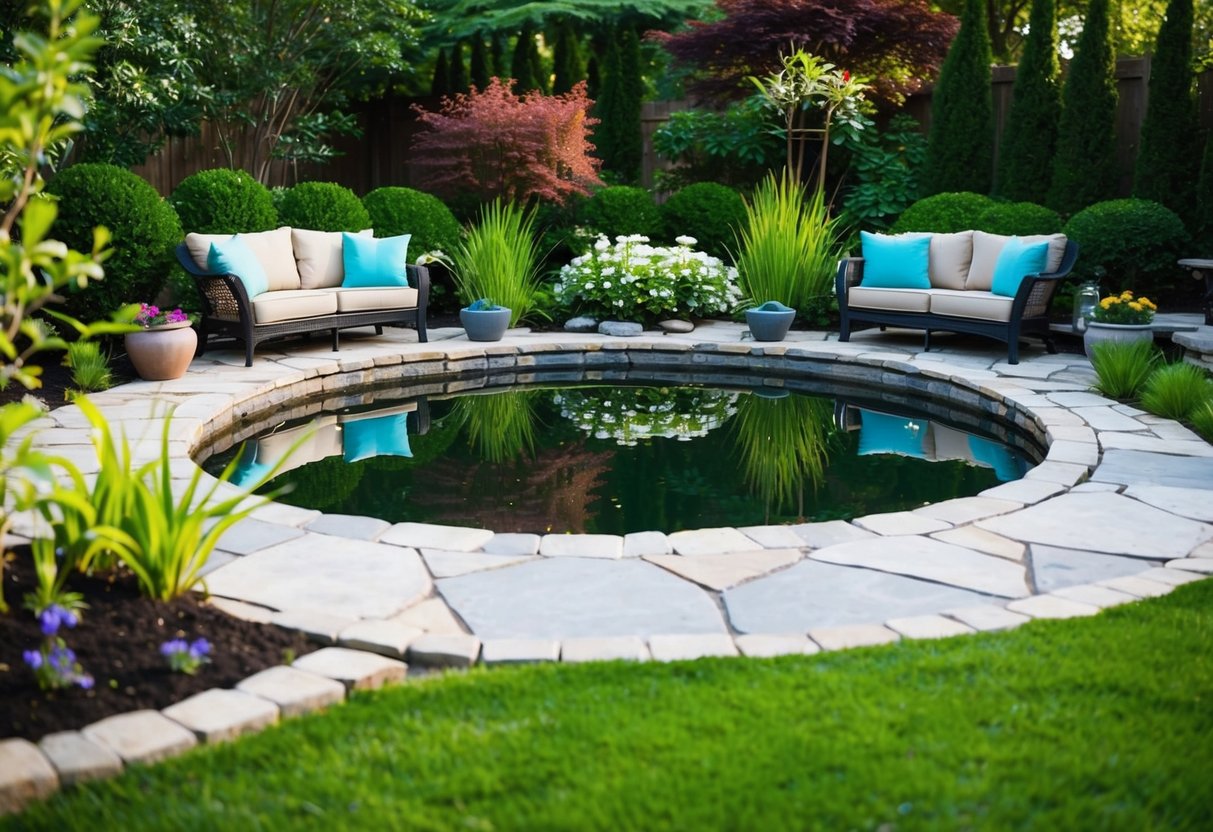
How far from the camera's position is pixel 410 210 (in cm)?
895

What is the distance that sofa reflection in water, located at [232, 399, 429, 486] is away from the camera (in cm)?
503

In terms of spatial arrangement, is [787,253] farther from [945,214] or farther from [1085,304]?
[1085,304]

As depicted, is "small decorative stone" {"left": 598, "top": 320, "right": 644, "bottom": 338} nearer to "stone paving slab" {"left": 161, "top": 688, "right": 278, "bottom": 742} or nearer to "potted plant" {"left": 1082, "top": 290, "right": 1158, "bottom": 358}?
"potted plant" {"left": 1082, "top": 290, "right": 1158, "bottom": 358}

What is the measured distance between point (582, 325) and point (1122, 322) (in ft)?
13.1

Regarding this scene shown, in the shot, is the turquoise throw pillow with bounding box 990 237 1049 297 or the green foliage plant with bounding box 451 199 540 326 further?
the green foliage plant with bounding box 451 199 540 326

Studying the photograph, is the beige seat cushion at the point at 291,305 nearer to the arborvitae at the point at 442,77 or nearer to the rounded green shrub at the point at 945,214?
the rounded green shrub at the point at 945,214

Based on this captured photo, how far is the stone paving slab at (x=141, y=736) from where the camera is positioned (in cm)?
213

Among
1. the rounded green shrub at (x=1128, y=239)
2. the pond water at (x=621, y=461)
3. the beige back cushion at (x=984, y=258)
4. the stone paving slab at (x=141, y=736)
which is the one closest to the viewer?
the stone paving slab at (x=141, y=736)

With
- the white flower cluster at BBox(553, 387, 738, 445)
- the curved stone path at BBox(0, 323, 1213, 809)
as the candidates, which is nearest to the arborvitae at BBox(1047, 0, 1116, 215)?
the white flower cluster at BBox(553, 387, 738, 445)

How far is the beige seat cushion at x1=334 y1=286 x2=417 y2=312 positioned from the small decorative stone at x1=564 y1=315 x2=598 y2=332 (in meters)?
1.42

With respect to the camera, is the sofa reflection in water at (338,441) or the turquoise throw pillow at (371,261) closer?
the sofa reflection in water at (338,441)

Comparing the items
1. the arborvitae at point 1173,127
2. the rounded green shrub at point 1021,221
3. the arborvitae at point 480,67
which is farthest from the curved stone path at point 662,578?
the arborvitae at point 480,67

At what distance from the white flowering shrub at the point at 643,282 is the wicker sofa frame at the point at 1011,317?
128cm

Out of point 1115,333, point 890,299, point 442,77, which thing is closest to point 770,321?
point 890,299
